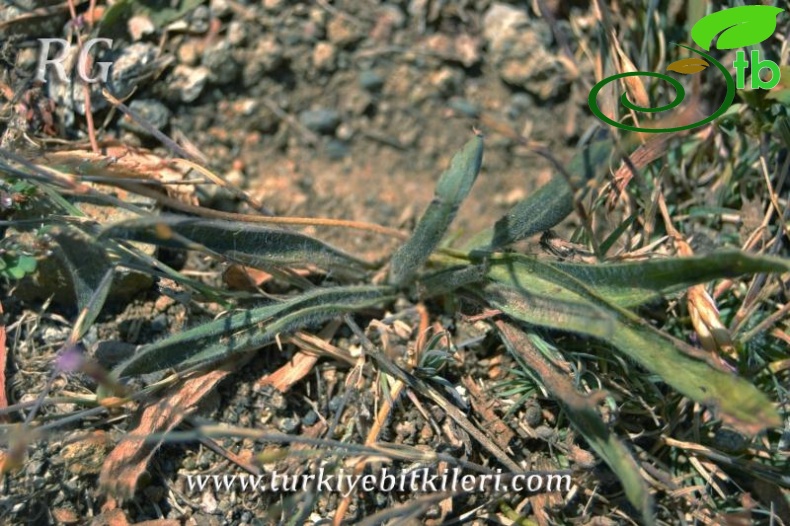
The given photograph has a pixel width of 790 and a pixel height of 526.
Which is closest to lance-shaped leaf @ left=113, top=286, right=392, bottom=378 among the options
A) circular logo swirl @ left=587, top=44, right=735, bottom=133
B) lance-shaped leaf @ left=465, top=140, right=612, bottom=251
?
lance-shaped leaf @ left=465, top=140, right=612, bottom=251

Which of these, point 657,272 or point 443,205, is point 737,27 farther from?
point 443,205

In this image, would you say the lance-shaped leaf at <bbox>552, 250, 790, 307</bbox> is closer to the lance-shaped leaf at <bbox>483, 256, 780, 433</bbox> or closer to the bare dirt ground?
the lance-shaped leaf at <bbox>483, 256, 780, 433</bbox>

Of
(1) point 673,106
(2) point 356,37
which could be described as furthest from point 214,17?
(1) point 673,106

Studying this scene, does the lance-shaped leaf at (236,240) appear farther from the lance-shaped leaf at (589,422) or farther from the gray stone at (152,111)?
the gray stone at (152,111)

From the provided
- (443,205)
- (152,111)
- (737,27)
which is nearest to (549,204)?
(443,205)

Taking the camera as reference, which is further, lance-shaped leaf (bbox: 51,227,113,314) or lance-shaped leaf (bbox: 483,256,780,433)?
lance-shaped leaf (bbox: 51,227,113,314)

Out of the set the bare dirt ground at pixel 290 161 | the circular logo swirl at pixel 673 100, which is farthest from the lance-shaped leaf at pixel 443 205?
the circular logo swirl at pixel 673 100
